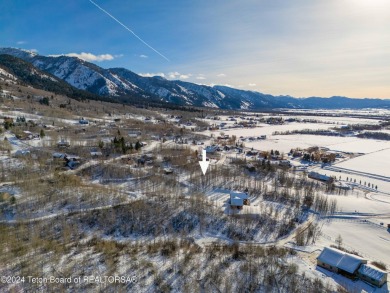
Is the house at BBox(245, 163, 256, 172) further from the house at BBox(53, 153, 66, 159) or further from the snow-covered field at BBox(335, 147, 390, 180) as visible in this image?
the house at BBox(53, 153, 66, 159)

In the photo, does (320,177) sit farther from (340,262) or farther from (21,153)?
(21,153)

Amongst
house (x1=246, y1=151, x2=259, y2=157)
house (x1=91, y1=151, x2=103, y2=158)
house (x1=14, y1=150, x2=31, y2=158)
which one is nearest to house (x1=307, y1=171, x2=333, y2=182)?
house (x1=246, y1=151, x2=259, y2=157)

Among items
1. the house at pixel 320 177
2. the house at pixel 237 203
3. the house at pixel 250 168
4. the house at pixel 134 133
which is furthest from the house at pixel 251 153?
the house at pixel 237 203

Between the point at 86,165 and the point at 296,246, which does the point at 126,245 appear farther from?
the point at 86,165

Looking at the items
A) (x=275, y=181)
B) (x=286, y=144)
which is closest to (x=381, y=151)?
(x=286, y=144)

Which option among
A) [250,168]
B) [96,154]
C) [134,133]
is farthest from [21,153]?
[250,168]
